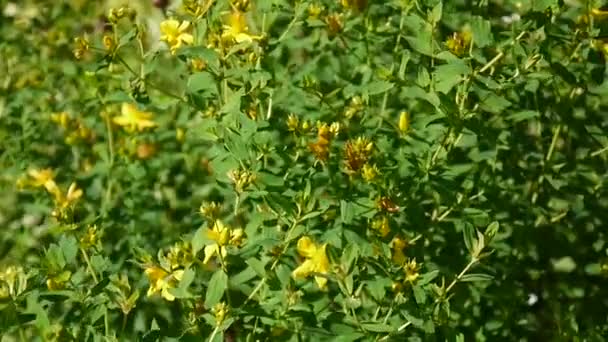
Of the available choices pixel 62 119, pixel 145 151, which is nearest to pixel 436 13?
pixel 145 151

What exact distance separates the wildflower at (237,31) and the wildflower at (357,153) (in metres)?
0.30

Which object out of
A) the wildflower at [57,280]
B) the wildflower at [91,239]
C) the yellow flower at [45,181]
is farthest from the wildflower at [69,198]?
the wildflower at [57,280]

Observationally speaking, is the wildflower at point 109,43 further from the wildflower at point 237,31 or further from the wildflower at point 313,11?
the wildflower at point 313,11

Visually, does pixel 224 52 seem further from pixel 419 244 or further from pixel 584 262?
pixel 584 262

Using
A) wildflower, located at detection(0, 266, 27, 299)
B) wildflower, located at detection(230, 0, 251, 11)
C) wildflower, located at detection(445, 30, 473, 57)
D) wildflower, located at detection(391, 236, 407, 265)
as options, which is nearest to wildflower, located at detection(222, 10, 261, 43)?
wildflower, located at detection(230, 0, 251, 11)

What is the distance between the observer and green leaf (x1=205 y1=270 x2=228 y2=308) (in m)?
1.73

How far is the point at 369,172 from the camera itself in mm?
1841

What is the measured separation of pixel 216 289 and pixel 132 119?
0.97 metres

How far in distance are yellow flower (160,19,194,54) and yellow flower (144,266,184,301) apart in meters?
0.48

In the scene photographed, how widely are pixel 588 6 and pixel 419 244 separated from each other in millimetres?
615

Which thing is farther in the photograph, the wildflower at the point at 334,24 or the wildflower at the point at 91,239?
the wildflower at the point at 334,24

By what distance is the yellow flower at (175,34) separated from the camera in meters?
2.04

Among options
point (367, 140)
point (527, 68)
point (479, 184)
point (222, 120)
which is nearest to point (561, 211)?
point (479, 184)

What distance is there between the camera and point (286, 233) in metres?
1.87
